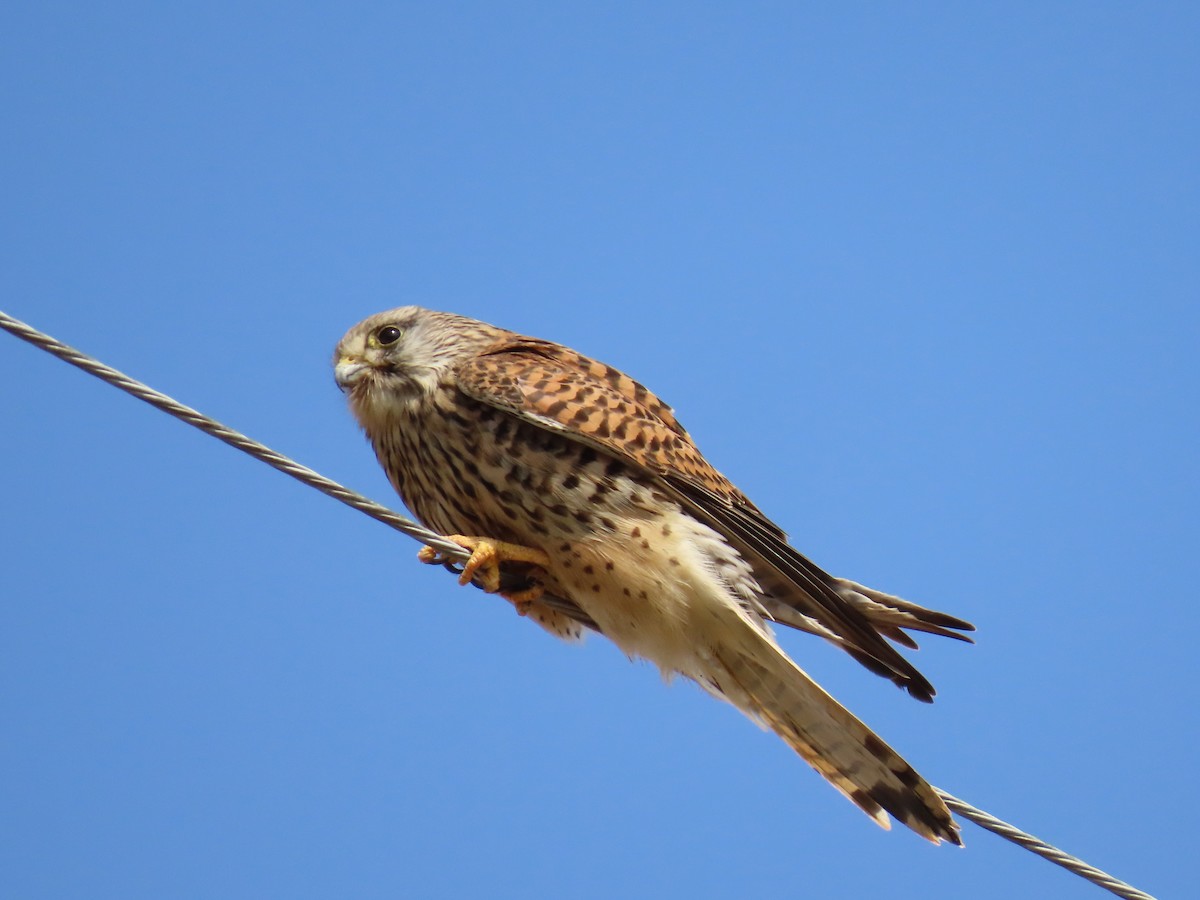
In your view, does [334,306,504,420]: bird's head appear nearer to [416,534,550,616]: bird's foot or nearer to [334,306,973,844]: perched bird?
[334,306,973,844]: perched bird

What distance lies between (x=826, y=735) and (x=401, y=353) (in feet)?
4.89

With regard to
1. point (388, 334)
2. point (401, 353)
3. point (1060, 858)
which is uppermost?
point (388, 334)

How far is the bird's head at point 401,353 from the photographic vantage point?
11.5ft

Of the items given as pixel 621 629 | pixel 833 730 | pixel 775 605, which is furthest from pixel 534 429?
pixel 833 730

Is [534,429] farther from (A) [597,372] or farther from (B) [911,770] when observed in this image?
(B) [911,770]

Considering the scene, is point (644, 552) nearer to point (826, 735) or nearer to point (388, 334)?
point (826, 735)

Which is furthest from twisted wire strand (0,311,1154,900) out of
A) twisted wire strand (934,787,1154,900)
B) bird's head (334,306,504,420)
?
bird's head (334,306,504,420)

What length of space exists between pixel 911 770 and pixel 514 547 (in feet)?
3.43

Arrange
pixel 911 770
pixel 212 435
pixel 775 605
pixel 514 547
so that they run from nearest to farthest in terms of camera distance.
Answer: pixel 212 435
pixel 911 770
pixel 514 547
pixel 775 605

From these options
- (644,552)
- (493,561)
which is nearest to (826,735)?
(644,552)

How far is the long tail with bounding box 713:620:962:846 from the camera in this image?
3.03m

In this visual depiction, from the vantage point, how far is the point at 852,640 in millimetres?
3287

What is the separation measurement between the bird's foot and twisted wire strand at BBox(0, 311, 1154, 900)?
0.40 m

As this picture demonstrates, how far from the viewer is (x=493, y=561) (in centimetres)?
319
